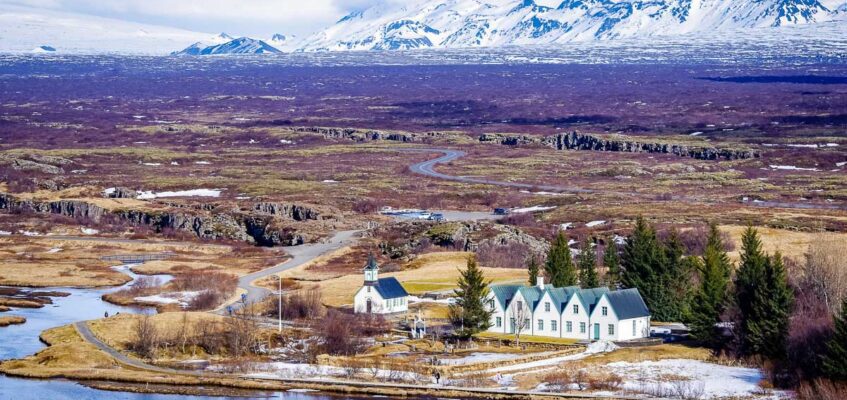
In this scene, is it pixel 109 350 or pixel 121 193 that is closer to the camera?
pixel 109 350

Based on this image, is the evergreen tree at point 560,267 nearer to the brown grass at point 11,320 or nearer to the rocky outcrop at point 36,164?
the brown grass at point 11,320

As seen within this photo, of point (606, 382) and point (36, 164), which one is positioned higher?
point (36, 164)

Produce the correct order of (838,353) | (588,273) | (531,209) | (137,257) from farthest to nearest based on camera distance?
(531,209)
(137,257)
(588,273)
(838,353)

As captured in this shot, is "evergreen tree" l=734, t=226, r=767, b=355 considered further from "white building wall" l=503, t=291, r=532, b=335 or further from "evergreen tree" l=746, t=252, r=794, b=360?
"white building wall" l=503, t=291, r=532, b=335

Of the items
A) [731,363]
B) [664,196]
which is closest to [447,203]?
[664,196]

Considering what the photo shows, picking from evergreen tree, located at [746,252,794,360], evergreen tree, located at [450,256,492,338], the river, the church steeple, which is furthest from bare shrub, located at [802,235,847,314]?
the river

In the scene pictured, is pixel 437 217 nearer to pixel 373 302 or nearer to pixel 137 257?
pixel 137 257

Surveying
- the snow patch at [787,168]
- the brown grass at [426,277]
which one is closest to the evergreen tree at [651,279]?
the brown grass at [426,277]

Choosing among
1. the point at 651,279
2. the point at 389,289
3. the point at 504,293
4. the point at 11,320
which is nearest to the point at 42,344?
the point at 11,320
